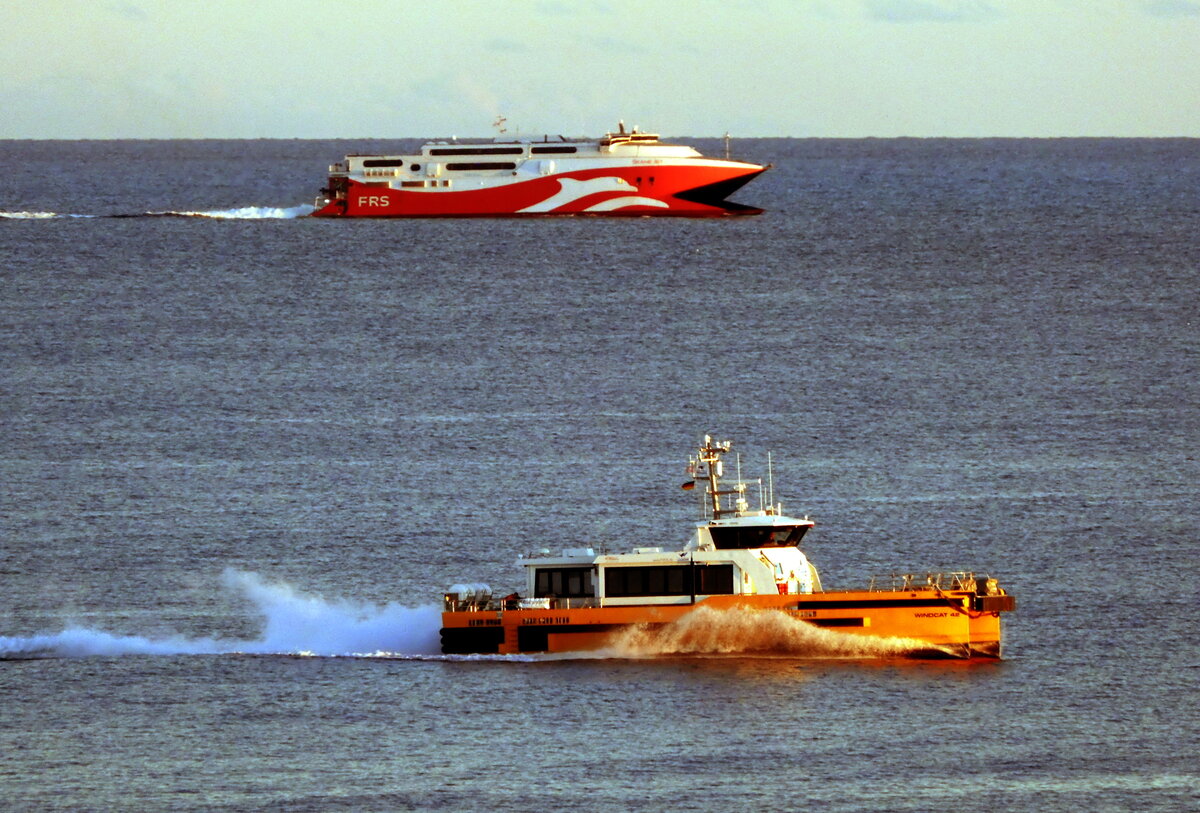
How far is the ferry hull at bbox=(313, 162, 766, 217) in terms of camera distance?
181 meters

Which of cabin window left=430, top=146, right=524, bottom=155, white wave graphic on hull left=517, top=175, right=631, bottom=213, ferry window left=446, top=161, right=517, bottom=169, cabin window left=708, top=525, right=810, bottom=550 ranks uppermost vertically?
cabin window left=430, top=146, right=524, bottom=155

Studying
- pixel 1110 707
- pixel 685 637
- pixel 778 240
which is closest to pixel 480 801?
pixel 685 637

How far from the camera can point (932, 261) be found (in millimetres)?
163875

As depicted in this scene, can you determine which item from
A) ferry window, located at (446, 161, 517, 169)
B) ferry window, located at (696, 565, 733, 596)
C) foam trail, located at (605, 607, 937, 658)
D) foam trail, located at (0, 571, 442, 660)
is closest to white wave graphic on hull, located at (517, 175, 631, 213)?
ferry window, located at (446, 161, 517, 169)

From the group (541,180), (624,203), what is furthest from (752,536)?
(624,203)

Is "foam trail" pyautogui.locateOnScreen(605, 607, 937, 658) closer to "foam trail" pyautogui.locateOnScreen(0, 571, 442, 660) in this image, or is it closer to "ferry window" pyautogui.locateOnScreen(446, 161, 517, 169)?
"foam trail" pyautogui.locateOnScreen(0, 571, 442, 660)

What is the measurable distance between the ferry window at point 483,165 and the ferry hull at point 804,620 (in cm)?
12885

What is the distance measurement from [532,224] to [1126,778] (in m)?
149

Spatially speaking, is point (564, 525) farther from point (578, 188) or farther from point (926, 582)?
point (578, 188)

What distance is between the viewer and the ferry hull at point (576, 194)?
18100 centimetres

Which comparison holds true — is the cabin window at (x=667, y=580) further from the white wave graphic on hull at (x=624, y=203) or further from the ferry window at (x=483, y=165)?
the white wave graphic on hull at (x=624, y=203)

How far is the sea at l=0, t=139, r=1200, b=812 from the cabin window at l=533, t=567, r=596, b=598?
2.34 meters

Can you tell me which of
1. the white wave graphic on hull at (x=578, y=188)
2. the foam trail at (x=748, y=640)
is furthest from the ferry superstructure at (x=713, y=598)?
the white wave graphic on hull at (x=578, y=188)

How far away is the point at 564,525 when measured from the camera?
2709 inches
